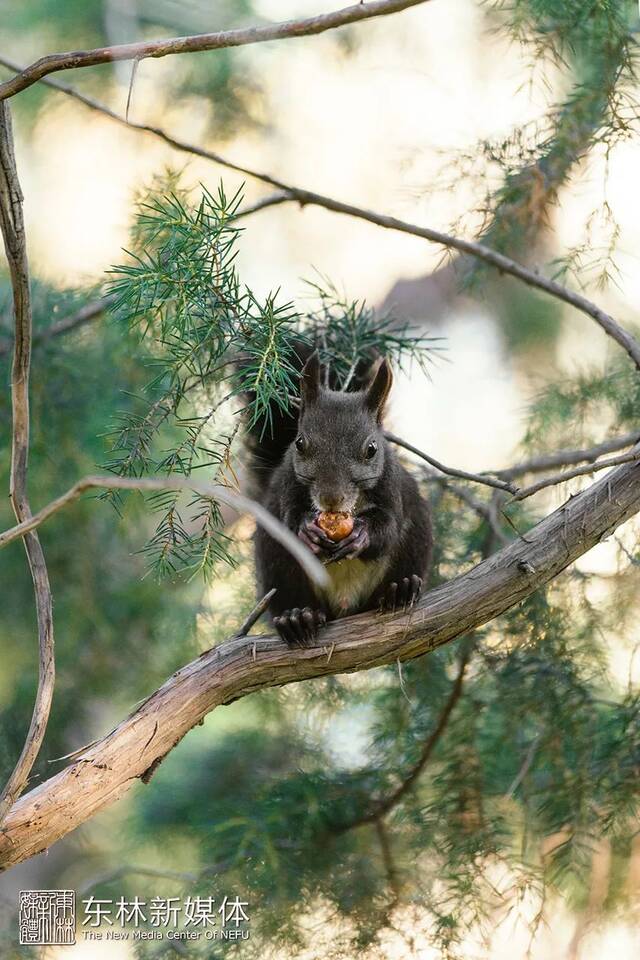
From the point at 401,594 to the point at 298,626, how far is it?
206 millimetres

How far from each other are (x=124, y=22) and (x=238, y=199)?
2.46 metres

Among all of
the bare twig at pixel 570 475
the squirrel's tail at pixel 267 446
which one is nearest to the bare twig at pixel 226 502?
the bare twig at pixel 570 475

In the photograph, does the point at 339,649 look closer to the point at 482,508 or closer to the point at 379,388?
the point at 379,388

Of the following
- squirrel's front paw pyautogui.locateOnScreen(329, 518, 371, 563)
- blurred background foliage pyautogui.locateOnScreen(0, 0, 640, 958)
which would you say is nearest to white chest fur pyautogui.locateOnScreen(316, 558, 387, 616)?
squirrel's front paw pyautogui.locateOnScreen(329, 518, 371, 563)

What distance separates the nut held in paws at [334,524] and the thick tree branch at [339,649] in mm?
153

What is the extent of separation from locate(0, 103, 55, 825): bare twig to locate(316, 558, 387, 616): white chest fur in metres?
0.74

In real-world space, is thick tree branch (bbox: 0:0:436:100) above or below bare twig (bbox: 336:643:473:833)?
above

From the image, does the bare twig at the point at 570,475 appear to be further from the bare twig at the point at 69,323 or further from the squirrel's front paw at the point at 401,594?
the bare twig at the point at 69,323

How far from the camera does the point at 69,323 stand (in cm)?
290

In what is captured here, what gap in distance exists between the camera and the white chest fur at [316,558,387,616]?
2.21 meters

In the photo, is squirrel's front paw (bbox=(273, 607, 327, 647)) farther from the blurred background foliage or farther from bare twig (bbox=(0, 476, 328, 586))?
bare twig (bbox=(0, 476, 328, 586))

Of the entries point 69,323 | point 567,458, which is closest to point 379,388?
point 567,458

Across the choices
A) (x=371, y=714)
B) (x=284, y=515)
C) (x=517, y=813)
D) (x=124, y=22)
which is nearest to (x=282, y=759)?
(x=371, y=714)

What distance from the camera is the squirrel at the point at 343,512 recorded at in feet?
6.63
